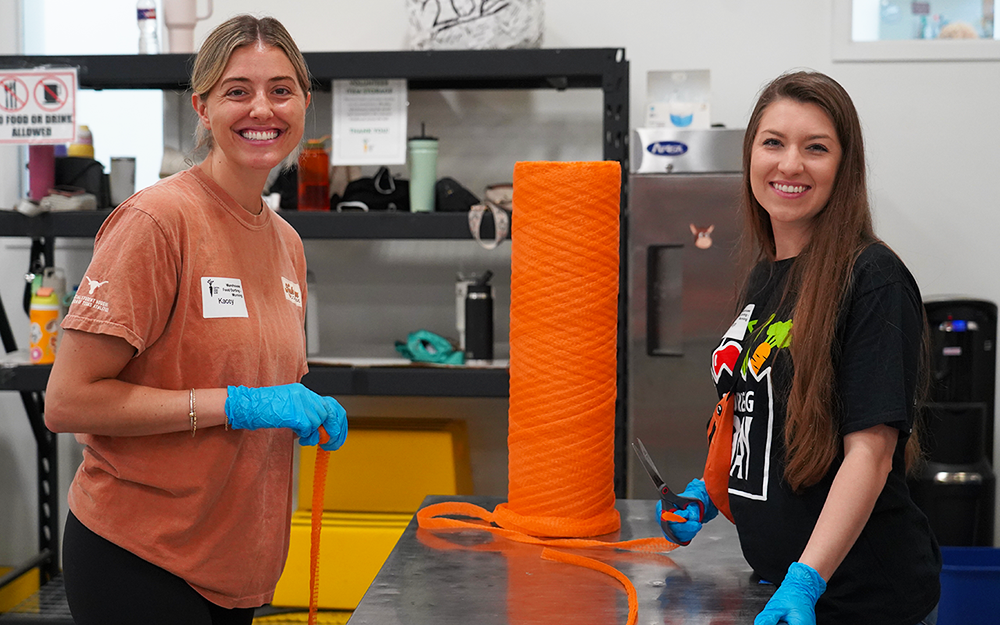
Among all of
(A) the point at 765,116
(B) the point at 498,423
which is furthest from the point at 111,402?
(B) the point at 498,423

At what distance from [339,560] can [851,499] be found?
1876 mm

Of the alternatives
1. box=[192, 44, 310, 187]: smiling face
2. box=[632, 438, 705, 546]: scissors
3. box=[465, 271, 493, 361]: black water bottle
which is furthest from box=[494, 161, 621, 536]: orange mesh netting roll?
box=[465, 271, 493, 361]: black water bottle

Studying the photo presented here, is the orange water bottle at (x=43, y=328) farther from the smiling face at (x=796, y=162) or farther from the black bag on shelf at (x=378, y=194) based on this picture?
the smiling face at (x=796, y=162)

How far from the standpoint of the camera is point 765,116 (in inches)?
43.2

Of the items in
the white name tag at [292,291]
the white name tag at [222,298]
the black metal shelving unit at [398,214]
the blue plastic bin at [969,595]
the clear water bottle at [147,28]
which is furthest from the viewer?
the clear water bottle at [147,28]

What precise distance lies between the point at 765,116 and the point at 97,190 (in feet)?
7.37

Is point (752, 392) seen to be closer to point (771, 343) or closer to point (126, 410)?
point (771, 343)

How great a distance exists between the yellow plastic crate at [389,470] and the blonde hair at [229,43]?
60.0 inches

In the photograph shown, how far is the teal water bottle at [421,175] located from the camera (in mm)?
2549

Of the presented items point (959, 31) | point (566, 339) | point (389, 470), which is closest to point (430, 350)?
point (389, 470)

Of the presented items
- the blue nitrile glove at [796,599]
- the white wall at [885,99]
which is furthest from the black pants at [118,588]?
the white wall at [885,99]

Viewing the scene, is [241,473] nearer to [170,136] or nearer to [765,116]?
[765,116]

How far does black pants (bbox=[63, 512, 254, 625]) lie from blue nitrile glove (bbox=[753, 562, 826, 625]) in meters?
0.77

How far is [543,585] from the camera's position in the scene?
108 centimetres
